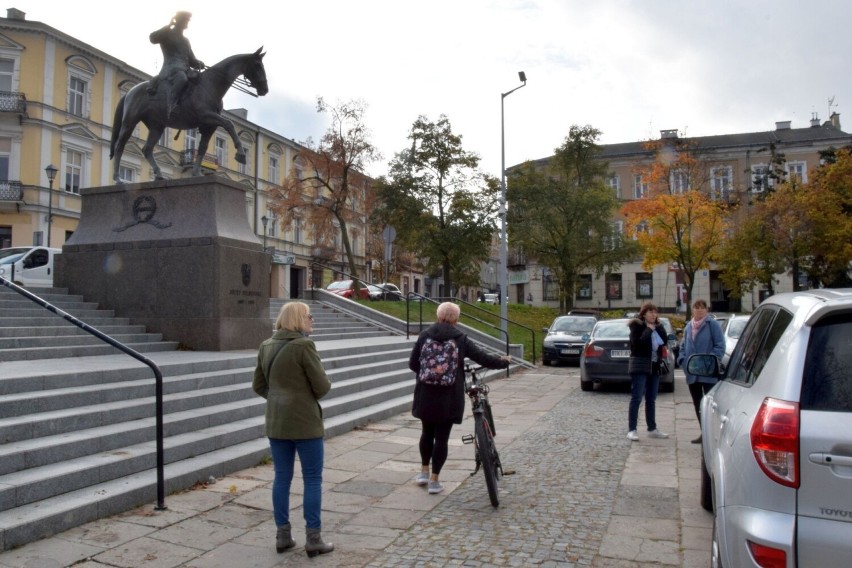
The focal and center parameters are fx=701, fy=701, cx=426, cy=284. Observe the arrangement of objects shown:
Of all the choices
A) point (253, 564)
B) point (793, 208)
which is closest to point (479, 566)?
point (253, 564)

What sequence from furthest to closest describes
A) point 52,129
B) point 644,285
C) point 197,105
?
point 644,285, point 52,129, point 197,105

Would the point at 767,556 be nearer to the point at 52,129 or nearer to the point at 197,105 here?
the point at 197,105

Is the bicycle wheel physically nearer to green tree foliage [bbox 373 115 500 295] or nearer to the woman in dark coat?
the woman in dark coat

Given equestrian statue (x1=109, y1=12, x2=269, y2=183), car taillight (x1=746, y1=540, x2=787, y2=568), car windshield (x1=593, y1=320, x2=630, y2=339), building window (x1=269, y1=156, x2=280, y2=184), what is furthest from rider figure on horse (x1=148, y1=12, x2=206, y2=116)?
building window (x1=269, y1=156, x2=280, y2=184)

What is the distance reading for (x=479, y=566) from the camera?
4488 mm

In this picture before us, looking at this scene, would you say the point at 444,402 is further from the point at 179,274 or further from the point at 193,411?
the point at 179,274

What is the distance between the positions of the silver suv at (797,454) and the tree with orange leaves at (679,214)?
34642 mm

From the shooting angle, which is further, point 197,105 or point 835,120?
point 835,120

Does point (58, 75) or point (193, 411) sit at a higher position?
point (58, 75)

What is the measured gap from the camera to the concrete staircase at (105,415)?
5293mm

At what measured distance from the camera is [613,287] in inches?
2158

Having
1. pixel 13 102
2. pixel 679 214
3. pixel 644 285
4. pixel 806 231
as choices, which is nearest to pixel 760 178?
pixel 644 285

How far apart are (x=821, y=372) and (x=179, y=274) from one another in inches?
394

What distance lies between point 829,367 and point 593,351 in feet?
39.3
